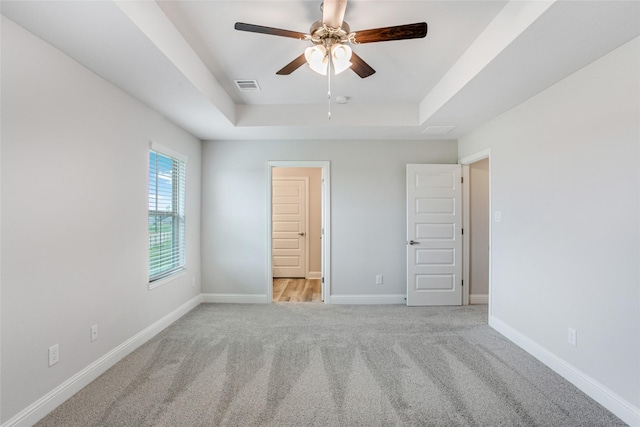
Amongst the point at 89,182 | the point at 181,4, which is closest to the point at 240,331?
the point at 89,182

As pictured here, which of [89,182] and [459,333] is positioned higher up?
[89,182]

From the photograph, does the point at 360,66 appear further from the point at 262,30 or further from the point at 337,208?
the point at 337,208

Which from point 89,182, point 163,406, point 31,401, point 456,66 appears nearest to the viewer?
point 31,401

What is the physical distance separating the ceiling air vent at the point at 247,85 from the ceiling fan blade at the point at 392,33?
1.53 metres

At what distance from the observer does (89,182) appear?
2.21m

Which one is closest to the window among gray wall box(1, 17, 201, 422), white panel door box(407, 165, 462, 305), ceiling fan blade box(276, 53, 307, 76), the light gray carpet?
gray wall box(1, 17, 201, 422)

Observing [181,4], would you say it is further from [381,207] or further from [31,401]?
[381,207]

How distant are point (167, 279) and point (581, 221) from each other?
403 cm

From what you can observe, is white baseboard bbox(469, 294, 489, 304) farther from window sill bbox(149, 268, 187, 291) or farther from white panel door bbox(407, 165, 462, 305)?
→ window sill bbox(149, 268, 187, 291)

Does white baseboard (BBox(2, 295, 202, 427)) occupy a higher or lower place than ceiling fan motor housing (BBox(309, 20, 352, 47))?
lower

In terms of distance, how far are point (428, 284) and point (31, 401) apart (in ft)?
13.4

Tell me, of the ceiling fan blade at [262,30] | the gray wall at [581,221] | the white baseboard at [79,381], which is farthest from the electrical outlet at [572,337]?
the white baseboard at [79,381]

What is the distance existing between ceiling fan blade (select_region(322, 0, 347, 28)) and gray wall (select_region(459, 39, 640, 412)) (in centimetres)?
185

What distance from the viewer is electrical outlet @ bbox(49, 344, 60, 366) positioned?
1897 millimetres
